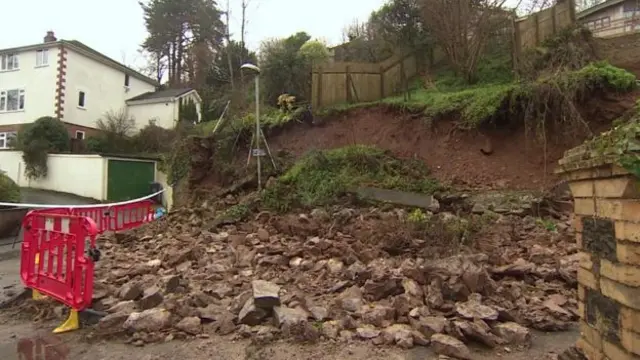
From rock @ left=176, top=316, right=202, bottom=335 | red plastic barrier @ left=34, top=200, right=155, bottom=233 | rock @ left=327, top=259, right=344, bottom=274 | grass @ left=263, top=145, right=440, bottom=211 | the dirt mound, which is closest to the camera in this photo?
rock @ left=176, top=316, right=202, bottom=335

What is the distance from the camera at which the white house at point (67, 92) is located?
2923 cm

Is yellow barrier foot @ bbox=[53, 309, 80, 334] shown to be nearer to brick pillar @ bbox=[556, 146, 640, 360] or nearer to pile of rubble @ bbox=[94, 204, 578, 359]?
pile of rubble @ bbox=[94, 204, 578, 359]

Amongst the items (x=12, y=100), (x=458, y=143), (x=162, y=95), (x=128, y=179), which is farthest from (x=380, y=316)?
(x=12, y=100)

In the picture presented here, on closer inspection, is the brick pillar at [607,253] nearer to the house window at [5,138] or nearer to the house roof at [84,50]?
the house roof at [84,50]

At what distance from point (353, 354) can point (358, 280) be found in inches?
64.5

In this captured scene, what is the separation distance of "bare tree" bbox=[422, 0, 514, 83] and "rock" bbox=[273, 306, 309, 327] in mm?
10059

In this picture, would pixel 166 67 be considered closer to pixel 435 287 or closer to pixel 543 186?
pixel 543 186

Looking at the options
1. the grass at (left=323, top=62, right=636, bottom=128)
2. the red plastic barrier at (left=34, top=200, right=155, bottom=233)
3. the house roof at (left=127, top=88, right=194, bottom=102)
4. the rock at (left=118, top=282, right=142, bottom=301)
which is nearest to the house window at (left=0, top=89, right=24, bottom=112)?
the house roof at (left=127, top=88, right=194, bottom=102)

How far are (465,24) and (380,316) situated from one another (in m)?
10.5

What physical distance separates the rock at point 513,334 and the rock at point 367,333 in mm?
1094

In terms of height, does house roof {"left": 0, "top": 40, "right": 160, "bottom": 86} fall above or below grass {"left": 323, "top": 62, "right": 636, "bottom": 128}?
above

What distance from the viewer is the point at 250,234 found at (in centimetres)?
860

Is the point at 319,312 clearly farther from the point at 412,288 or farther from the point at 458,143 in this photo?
the point at 458,143

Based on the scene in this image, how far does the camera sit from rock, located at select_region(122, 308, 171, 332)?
445cm
